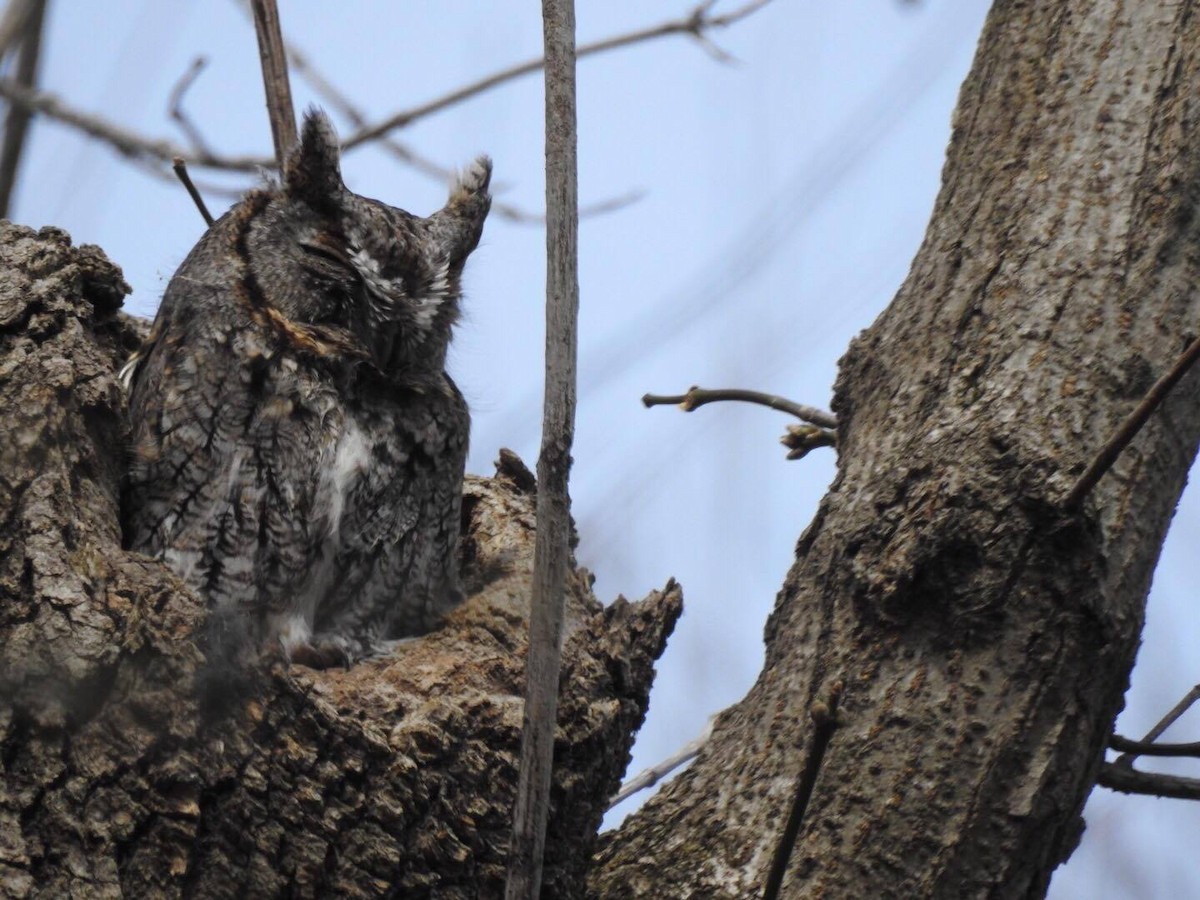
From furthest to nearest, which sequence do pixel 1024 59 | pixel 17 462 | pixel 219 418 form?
pixel 219 418, pixel 1024 59, pixel 17 462

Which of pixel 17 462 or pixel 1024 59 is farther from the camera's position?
pixel 1024 59

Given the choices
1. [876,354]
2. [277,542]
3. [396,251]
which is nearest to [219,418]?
[277,542]

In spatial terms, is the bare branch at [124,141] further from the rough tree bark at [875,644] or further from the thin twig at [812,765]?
the thin twig at [812,765]

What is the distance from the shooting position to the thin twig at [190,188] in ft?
8.79

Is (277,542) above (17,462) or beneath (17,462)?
above

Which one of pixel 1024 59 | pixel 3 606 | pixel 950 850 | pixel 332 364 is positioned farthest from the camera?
pixel 332 364

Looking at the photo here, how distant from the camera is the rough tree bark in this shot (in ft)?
5.74

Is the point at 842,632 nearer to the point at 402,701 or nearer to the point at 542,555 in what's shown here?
the point at 542,555

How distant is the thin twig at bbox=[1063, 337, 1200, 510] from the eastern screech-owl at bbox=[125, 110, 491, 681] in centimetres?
157

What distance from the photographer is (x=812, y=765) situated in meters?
1.31

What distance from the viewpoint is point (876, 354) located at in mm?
2109

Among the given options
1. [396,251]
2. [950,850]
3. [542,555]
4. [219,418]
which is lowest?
[950,850]

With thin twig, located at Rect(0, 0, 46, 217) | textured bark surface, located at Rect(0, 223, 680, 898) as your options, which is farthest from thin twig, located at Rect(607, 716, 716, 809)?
thin twig, located at Rect(0, 0, 46, 217)

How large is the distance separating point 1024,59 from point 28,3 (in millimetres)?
1664
